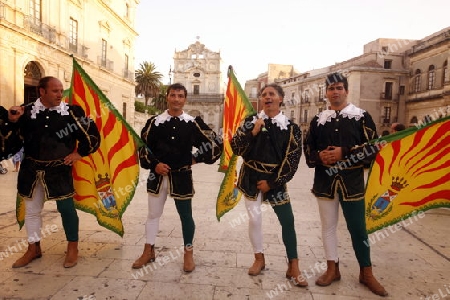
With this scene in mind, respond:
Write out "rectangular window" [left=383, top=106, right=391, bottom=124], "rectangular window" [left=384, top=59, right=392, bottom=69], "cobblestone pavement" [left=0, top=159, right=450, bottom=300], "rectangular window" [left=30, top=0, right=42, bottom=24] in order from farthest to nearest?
"rectangular window" [left=384, top=59, right=392, bottom=69], "rectangular window" [left=383, top=106, right=391, bottom=124], "rectangular window" [left=30, top=0, right=42, bottom=24], "cobblestone pavement" [left=0, top=159, right=450, bottom=300]

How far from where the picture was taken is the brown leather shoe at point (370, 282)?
10.1ft

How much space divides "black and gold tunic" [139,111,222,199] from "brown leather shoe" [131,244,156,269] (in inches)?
26.4

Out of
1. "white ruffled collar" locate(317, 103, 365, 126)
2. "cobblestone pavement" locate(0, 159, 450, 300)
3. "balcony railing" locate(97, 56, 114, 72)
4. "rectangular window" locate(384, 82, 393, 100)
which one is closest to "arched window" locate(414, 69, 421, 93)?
"rectangular window" locate(384, 82, 393, 100)

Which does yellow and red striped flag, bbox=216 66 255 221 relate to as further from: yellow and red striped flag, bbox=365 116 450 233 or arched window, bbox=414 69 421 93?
arched window, bbox=414 69 421 93

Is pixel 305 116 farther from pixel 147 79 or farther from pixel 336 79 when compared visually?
pixel 336 79

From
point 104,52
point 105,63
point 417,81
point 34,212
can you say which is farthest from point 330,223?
point 417,81

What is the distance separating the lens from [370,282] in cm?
317

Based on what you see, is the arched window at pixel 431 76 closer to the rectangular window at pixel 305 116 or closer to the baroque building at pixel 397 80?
the baroque building at pixel 397 80

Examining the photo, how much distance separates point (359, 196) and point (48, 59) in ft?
59.1

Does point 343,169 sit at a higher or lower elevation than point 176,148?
lower

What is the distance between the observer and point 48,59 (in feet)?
→ 54.8

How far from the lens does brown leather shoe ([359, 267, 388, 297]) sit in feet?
10.1

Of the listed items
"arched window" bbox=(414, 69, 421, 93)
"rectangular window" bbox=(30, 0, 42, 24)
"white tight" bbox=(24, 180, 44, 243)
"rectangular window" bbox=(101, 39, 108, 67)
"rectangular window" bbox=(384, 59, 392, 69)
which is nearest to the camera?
"white tight" bbox=(24, 180, 44, 243)

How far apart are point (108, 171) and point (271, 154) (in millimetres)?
2113
